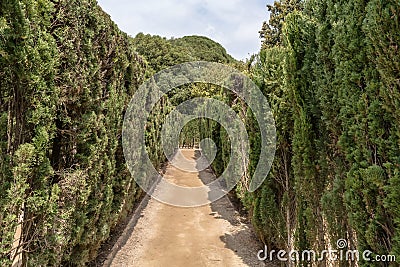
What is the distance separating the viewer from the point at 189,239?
6121 millimetres

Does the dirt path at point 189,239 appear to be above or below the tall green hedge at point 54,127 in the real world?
below

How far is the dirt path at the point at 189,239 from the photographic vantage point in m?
5.13

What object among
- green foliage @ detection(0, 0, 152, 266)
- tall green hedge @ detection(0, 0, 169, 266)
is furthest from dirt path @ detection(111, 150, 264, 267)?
green foliage @ detection(0, 0, 152, 266)

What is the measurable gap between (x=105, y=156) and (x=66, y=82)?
1.84 m

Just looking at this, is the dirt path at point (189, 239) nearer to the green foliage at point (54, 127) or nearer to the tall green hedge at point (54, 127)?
the tall green hedge at point (54, 127)

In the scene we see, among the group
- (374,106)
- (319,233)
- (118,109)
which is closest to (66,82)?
(118,109)

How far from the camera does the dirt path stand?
16.8ft

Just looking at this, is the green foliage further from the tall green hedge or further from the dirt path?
the dirt path

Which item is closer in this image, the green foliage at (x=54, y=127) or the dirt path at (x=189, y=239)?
the green foliage at (x=54, y=127)

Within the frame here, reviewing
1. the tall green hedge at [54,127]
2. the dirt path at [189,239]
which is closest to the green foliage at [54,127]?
the tall green hedge at [54,127]

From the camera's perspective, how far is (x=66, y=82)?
310 centimetres

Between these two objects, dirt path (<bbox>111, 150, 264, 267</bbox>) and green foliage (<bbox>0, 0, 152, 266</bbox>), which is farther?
dirt path (<bbox>111, 150, 264, 267</bbox>)

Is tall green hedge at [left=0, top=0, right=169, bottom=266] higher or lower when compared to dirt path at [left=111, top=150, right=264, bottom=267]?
higher

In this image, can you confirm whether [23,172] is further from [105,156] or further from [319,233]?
[319,233]
